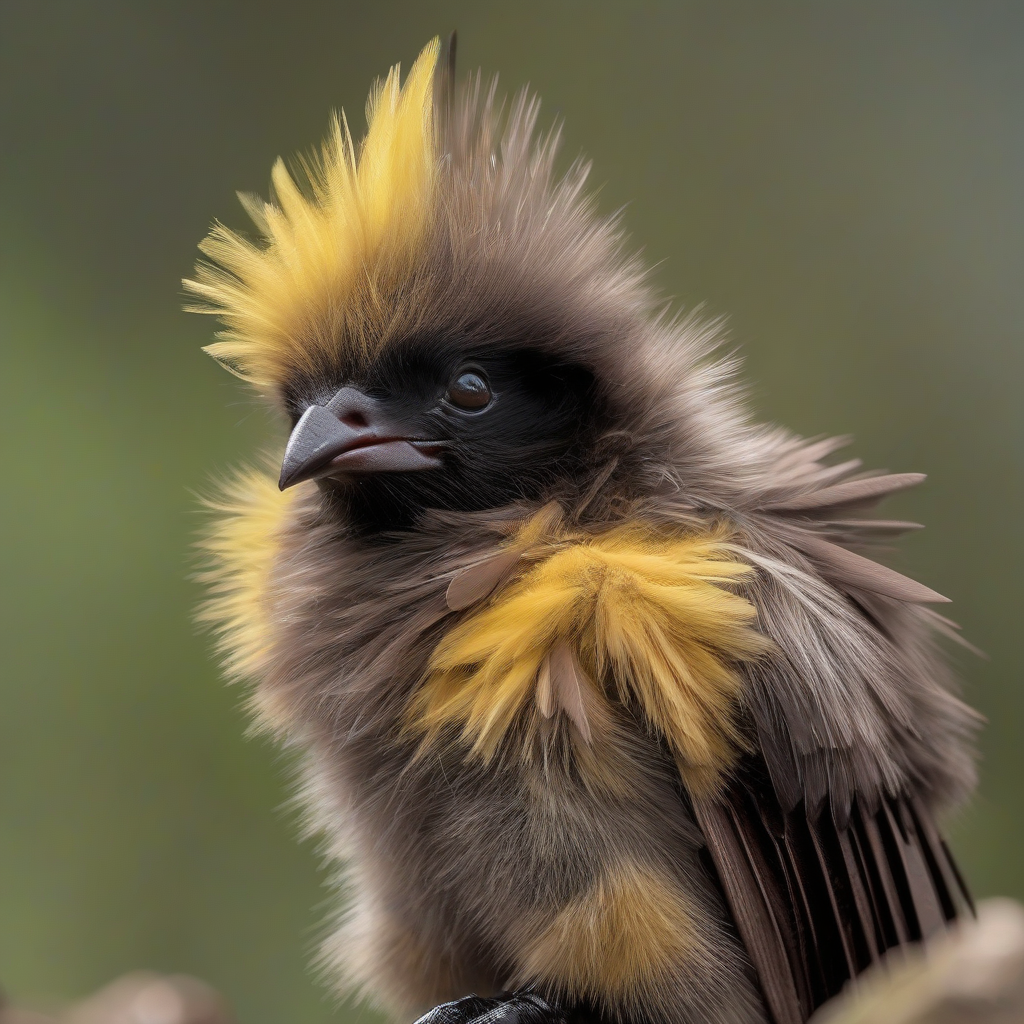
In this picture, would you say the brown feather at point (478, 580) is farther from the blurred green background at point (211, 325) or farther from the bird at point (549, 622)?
the blurred green background at point (211, 325)

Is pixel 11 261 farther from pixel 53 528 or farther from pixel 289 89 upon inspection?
pixel 289 89

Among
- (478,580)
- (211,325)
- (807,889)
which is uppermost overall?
(211,325)

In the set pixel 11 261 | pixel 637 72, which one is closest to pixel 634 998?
pixel 11 261

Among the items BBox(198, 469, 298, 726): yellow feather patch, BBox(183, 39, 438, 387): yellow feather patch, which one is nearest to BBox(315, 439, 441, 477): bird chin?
BBox(183, 39, 438, 387): yellow feather patch

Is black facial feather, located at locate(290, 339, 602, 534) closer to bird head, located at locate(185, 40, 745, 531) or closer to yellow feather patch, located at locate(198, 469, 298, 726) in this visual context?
bird head, located at locate(185, 40, 745, 531)

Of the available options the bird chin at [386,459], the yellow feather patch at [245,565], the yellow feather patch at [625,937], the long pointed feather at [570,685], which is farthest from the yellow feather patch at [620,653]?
the yellow feather patch at [245,565]

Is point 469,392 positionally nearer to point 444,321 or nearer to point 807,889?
point 444,321

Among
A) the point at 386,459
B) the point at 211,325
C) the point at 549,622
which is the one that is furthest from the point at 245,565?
the point at 211,325
